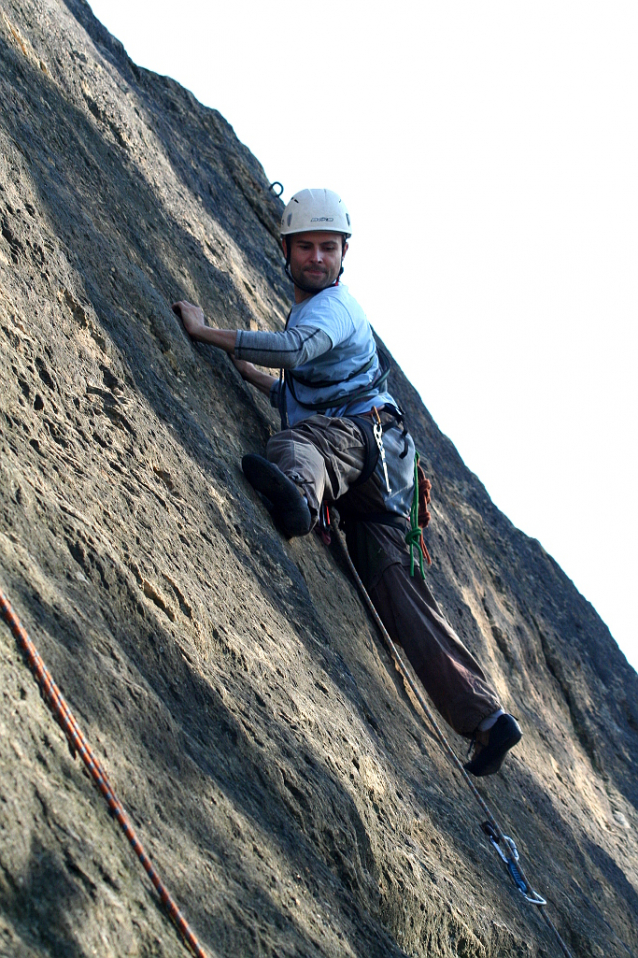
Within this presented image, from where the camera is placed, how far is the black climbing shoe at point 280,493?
4.21 meters

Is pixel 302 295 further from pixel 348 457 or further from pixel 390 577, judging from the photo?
pixel 390 577

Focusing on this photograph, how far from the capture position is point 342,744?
347 cm

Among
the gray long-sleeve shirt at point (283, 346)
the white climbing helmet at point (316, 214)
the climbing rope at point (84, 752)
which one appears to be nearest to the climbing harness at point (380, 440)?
the gray long-sleeve shirt at point (283, 346)

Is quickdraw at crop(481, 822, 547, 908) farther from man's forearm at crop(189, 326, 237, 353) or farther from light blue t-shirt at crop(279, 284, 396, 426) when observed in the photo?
man's forearm at crop(189, 326, 237, 353)

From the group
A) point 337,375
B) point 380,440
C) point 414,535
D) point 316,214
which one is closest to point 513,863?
point 414,535

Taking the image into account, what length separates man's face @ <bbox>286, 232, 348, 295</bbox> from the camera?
5465 millimetres

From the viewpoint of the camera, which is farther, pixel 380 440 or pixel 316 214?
pixel 316 214

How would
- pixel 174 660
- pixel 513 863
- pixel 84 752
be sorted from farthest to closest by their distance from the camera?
pixel 513 863 < pixel 174 660 < pixel 84 752

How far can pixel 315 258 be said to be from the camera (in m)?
5.47

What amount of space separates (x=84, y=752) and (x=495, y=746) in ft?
9.21

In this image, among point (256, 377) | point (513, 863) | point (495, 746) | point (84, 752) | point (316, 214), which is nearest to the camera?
point (84, 752)

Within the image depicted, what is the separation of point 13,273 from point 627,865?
5.46 metres

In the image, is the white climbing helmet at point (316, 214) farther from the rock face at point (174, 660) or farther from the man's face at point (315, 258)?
the rock face at point (174, 660)

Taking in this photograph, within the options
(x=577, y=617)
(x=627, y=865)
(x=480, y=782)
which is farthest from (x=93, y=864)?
(x=577, y=617)
